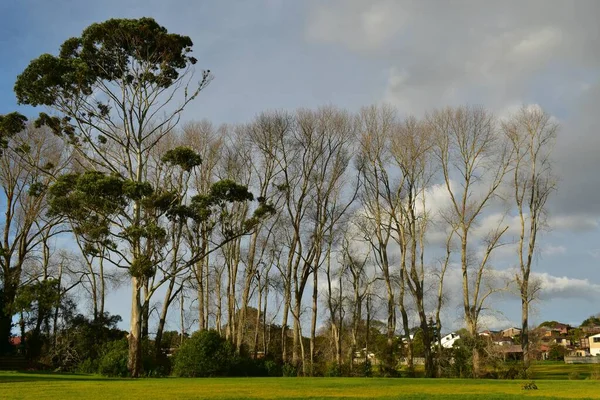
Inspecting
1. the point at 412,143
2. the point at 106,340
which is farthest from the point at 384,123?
the point at 106,340

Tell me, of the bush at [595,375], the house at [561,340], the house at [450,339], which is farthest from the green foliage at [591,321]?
the bush at [595,375]

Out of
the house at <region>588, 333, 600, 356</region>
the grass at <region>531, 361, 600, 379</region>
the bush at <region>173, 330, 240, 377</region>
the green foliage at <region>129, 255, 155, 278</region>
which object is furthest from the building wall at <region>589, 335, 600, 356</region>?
the green foliage at <region>129, 255, 155, 278</region>

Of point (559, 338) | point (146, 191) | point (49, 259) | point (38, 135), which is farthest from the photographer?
point (559, 338)

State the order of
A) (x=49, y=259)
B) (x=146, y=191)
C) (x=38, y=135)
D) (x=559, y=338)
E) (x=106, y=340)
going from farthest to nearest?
(x=559, y=338), (x=49, y=259), (x=38, y=135), (x=106, y=340), (x=146, y=191)

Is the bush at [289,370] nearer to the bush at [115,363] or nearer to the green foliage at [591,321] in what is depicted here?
the bush at [115,363]

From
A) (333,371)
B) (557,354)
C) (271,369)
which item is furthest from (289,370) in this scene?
(557,354)

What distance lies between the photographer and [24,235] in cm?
4138

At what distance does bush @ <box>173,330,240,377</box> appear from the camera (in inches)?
1276

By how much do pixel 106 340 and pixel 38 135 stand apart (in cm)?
1533

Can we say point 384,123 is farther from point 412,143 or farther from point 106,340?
point 106,340

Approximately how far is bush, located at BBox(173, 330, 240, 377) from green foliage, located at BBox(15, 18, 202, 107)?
14454mm

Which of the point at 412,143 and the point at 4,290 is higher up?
the point at 412,143

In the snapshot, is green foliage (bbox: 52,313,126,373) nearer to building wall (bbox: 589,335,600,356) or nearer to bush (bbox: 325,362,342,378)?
bush (bbox: 325,362,342,378)

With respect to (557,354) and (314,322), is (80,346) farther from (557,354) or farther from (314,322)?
(557,354)
